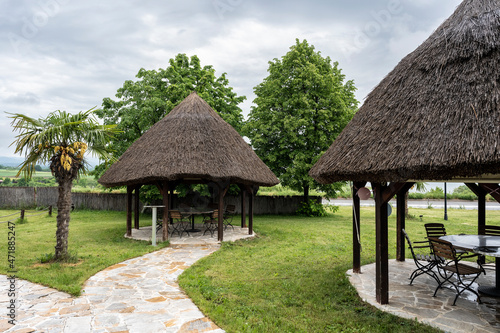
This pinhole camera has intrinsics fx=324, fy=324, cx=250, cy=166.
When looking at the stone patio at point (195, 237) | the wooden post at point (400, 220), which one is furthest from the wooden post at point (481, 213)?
the stone patio at point (195, 237)

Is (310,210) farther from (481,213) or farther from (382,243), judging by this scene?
(382,243)

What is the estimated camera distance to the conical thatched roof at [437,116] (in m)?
4.43

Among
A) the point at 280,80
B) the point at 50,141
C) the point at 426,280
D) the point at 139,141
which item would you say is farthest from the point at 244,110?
the point at 426,280

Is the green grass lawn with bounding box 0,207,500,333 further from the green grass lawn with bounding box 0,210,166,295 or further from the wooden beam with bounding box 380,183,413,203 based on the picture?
the wooden beam with bounding box 380,183,413,203

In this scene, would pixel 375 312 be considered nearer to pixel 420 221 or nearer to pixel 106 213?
pixel 420 221

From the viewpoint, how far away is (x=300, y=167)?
18.8 m

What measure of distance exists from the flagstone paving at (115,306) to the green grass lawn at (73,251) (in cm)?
29

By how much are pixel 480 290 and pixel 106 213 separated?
20690mm

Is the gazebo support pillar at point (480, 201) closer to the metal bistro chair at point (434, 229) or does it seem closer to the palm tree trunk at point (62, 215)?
the metal bistro chair at point (434, 229)

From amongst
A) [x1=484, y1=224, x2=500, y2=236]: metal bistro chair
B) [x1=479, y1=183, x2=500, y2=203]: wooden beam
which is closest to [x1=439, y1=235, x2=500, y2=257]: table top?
[x1=479, y1=183, x2=500, y2=203]: wooden beam

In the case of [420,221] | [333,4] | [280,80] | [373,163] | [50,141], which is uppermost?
[280,80]

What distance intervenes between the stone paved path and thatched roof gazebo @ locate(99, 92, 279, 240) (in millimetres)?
3692

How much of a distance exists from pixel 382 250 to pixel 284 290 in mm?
2084

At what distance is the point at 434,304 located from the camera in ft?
18.5
